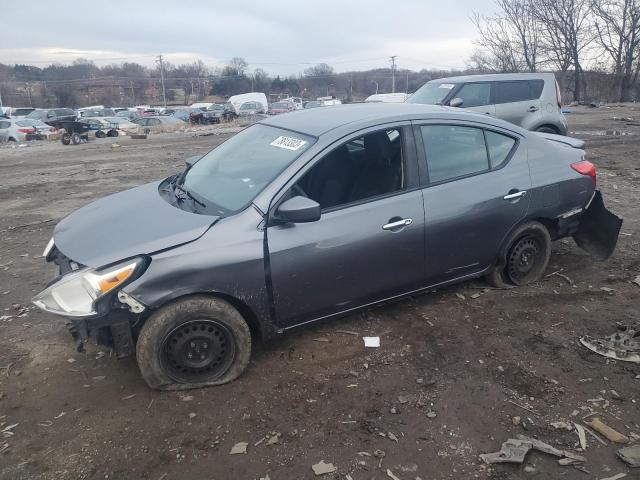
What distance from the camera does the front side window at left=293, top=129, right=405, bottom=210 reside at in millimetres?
3465

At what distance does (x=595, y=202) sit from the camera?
4.75 metres

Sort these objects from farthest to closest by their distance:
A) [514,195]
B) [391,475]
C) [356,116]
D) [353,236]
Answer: [514,195]
[356,116]
[353,236]
[391,475]

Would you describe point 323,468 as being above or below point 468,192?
below

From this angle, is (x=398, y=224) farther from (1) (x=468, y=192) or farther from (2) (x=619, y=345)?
(2) (x=619, y=345)

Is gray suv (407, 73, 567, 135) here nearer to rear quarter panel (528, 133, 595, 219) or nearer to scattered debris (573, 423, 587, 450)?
rear quarter panel (528, 133, 595, 219)

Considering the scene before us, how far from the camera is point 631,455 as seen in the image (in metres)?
2.60

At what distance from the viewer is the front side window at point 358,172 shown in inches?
136

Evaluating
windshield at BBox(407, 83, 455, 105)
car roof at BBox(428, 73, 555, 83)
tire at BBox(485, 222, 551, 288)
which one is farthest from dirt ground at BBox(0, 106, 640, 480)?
car roof at BBox(428, 73, 555, 83)

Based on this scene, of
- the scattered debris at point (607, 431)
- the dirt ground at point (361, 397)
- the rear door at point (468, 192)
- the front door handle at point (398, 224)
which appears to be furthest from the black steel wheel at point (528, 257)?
the scattered debris at point (607, 431)

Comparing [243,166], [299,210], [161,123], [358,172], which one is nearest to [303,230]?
[299,210]

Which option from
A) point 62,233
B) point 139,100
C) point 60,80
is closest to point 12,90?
point 60,80

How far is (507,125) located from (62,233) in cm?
378

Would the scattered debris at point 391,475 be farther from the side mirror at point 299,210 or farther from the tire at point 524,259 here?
the tire at point 524,259

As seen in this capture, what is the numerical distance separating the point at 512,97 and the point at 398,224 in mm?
7516
